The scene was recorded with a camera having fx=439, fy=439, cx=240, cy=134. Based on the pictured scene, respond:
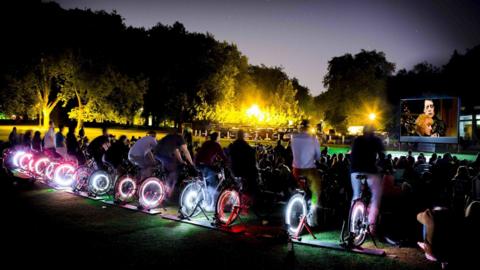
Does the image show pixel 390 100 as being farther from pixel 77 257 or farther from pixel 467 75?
pixel 77 257

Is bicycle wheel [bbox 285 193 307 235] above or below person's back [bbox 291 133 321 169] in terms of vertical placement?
below

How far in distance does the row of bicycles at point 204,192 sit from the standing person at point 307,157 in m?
0.21

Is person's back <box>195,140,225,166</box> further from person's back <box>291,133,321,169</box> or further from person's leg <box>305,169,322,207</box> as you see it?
person's leg <box>305,169,322,207</box>

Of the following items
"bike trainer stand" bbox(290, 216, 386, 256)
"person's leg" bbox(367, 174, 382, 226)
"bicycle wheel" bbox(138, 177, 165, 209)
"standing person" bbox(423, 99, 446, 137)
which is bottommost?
"bike trainer stand" bbox(290, 216, 386, 256)

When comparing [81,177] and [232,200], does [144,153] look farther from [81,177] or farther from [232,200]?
[81,177]

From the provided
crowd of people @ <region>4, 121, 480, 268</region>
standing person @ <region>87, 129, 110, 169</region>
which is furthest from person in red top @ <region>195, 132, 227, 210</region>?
standing person @ <region>87, 129, 110, 169</region>

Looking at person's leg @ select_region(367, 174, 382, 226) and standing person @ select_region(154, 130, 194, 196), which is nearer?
person's leg @ select_region(367, 174, 382, 226)

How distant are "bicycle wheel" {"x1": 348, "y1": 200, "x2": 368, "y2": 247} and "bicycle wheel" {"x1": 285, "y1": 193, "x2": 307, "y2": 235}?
88cm

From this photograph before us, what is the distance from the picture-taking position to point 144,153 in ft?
34.4

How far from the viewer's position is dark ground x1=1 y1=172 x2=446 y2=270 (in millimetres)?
6215

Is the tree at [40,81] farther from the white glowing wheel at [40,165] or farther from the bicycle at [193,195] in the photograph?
the bicycle at [193,195]

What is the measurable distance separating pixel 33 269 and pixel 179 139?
4696 mm

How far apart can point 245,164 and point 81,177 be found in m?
6.06

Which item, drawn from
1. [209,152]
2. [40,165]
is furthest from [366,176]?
[40,165]
